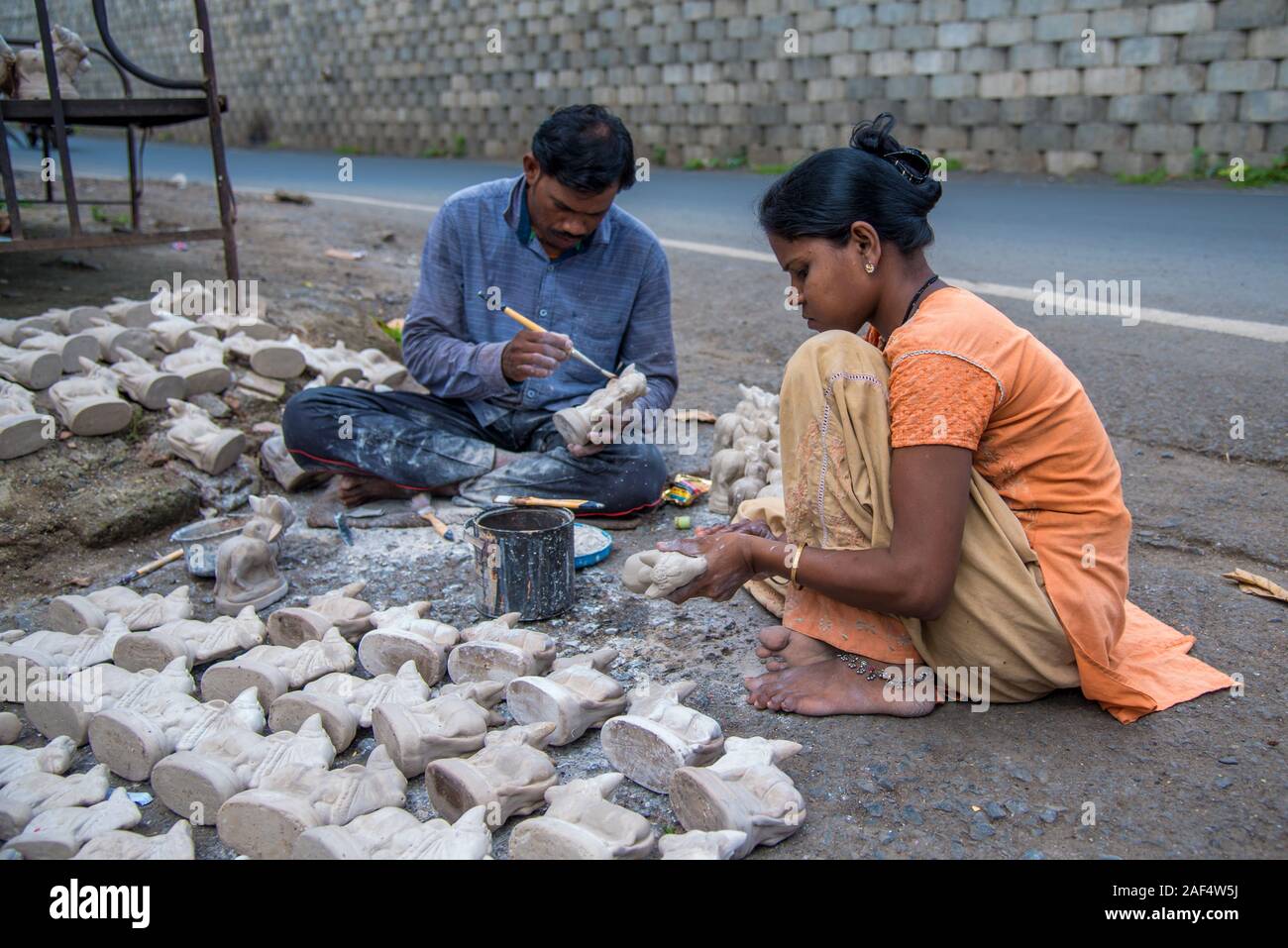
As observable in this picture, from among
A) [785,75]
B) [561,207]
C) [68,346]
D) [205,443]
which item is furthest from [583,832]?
[785,75]

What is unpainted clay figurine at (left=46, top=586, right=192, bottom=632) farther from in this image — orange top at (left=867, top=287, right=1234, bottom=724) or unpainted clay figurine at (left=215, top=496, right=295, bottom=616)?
orange top at (left=867, top=287, right=1234, bottom=724)

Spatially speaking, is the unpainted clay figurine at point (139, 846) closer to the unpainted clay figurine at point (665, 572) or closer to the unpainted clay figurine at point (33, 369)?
the unpainted clay figurine at point (665, 572)

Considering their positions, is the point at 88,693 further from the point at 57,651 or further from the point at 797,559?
the point at 797,559

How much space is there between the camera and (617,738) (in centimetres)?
204

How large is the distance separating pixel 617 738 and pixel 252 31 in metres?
24.4

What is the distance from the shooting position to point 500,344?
328cm

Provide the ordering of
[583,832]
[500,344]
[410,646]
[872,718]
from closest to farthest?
1. [583,832]
2. [872,718]
3. [410,646]
4. [500,344]

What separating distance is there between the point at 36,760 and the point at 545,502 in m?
1.46

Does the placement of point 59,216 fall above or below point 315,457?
above

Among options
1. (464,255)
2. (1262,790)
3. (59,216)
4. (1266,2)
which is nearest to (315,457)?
(464,255)

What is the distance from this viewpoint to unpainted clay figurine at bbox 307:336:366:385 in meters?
4.38

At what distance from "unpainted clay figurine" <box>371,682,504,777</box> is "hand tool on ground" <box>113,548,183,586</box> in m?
1.37

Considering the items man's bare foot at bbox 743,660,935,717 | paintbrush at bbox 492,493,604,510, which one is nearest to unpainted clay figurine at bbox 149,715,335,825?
man's bare foot at bbox 743,660,935,717

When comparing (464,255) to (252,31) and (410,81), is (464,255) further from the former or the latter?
(252,31)
